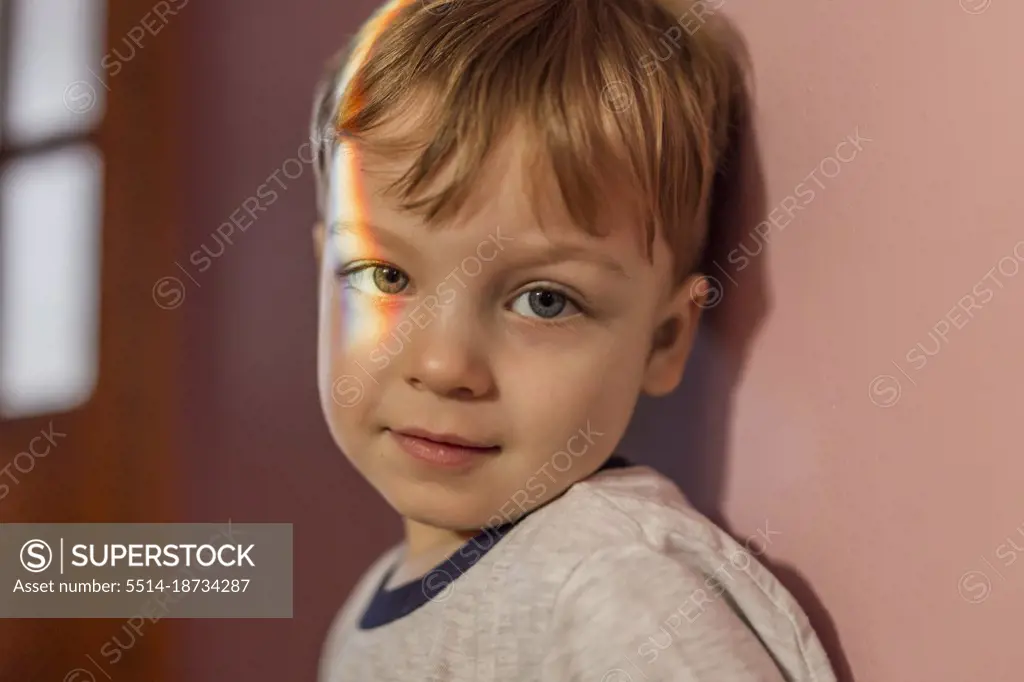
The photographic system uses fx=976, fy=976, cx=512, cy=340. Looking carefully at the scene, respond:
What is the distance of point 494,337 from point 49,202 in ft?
1.32

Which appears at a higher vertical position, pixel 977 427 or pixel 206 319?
pixel 206 319

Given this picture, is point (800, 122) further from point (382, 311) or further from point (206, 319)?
point (206, 319)

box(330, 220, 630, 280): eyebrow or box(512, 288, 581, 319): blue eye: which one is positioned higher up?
box(330, 220, 630, 280): eyebrow

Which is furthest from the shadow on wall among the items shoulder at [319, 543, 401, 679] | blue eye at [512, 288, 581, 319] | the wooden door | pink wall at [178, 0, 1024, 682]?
the wooden door

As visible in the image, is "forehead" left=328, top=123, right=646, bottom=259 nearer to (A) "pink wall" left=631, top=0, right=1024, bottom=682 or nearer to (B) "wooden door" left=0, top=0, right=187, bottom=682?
(A) "pink wall" left=631, top=0, right=1024, bottom=682

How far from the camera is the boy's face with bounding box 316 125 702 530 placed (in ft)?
1.81

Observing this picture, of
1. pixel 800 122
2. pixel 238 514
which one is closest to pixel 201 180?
pixel 238 514

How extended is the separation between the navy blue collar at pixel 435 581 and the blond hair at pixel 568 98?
0.19 meters

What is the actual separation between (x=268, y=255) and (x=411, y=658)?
0.39 metres

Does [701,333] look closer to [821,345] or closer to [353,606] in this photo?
[821,345]

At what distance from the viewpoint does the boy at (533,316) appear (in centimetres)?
53

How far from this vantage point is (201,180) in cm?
81

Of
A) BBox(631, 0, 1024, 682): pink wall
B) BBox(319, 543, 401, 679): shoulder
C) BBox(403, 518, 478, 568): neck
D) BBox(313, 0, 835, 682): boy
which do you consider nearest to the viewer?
BBox(631, 0, 1024, 682): pink wall

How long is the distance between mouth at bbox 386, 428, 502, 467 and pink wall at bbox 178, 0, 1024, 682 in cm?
17
